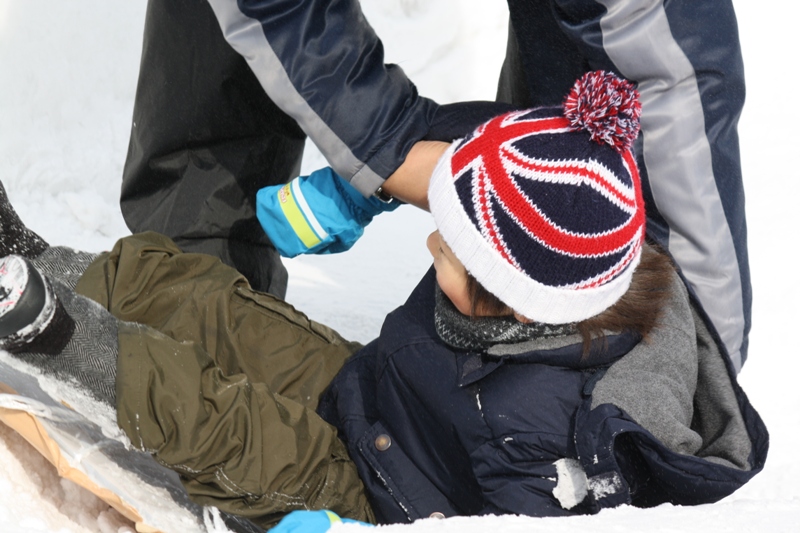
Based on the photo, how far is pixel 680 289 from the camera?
3.40 feet

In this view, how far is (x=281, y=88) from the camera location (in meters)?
1.05

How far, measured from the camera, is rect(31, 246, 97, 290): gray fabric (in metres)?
1.08

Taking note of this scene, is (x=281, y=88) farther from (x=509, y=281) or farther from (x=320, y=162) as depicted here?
(x=320, y=162)

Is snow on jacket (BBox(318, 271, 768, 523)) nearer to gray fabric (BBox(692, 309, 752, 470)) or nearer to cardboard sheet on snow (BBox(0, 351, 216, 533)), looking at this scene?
gray fabric (BBox(692, 309, 752, 470))

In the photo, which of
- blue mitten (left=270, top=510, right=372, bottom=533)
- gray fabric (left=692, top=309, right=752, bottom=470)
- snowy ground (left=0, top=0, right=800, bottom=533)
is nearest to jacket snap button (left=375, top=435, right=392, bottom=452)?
blue mitten (left=270, top=510, right=372, bottom=533)

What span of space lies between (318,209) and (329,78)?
201mm

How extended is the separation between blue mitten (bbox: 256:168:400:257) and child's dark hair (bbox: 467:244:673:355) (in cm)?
27

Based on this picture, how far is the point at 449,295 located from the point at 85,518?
48cm

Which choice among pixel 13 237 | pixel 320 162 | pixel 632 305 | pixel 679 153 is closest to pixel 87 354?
pixel 13 237

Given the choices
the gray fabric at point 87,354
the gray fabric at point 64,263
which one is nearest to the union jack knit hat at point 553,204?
the gray fabric at point 87,354

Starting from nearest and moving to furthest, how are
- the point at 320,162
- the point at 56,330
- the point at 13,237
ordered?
the point at 56,330
the point at 13,237
the point at 320,162

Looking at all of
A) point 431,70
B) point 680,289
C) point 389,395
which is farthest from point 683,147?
point 431,70

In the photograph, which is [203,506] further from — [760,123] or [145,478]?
[760,123]

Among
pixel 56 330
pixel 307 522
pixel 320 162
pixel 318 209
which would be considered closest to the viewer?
pixel 56 330
